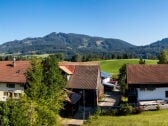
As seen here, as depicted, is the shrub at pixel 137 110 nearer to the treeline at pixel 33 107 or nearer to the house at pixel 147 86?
the house at pixel 147 86

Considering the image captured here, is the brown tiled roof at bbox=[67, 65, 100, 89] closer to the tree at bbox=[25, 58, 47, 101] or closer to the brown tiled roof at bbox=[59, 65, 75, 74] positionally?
the brown tiled roof at bbox=[59, 65, 75, 74]

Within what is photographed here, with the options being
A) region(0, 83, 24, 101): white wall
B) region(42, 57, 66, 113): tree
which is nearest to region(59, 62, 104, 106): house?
region(0, 83, 24, 101): white wall

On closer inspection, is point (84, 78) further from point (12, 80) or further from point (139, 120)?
point (139, 120)

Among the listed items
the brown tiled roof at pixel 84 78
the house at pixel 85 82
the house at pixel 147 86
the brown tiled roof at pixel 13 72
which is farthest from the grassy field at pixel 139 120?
the brown tiled roof at pixel 13 72

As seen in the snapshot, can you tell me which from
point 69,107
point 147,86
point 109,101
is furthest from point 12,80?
point 147,86

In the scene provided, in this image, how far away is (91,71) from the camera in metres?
67.7

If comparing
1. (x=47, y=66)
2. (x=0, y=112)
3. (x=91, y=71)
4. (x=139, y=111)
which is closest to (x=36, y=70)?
(x=47, y=66)

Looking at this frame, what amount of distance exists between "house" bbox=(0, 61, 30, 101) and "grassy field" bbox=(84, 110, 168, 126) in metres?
18.6

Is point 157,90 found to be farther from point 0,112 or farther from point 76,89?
point 0,112

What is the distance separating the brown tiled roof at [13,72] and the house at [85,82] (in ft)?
26.5

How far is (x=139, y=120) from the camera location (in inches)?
1770

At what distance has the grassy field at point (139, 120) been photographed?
4275 centimetres

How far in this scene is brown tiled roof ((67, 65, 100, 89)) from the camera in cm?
6453

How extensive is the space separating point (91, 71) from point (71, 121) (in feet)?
61.1
